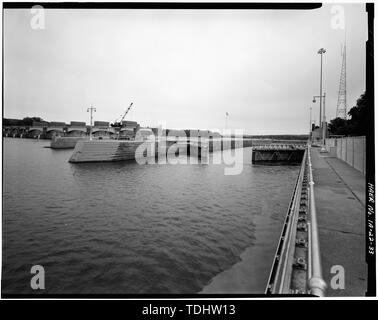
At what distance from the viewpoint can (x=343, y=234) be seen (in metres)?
5.45

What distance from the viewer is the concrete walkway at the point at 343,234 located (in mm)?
3742

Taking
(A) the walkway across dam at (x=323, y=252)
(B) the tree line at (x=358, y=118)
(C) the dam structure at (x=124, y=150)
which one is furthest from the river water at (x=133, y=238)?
(C) the dam structure at (x=124, y=150)

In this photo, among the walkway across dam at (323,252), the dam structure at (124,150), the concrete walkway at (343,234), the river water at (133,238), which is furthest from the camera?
the dam structure at (124,150)

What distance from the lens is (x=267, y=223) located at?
11.7 meters

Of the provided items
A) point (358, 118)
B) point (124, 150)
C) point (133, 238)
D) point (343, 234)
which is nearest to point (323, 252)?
point (343, 234)

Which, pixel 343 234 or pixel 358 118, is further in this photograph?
pixel 358 118

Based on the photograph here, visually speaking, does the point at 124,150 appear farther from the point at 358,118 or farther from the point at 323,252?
the point at 323,252

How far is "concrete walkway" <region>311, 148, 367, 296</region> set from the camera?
3742 mm

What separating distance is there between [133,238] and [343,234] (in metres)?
7.15

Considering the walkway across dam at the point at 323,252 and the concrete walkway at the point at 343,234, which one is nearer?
the walkway across dam at the point at 323,252

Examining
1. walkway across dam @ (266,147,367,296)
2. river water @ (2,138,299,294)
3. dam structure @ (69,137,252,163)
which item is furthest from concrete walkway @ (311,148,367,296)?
dam structure @ (69,137,252,163)

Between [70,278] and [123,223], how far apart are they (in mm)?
4277

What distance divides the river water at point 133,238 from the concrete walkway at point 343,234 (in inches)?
99.0

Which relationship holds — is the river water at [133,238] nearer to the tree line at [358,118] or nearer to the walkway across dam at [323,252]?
the walkway across dam at [323,252]
